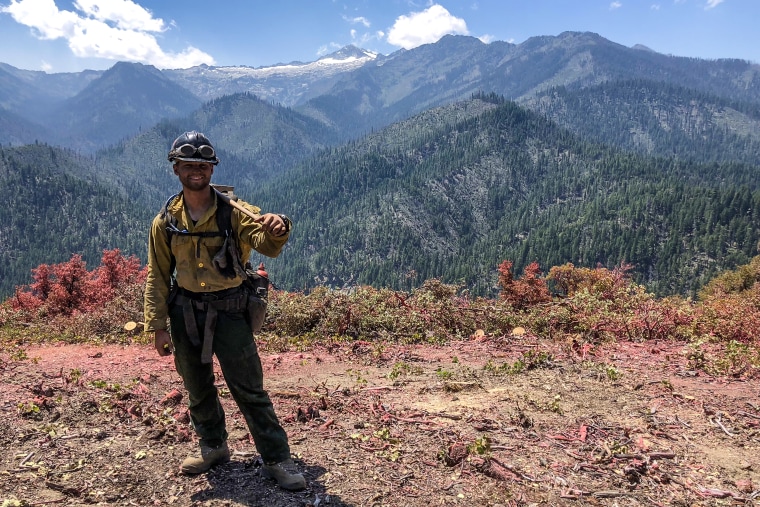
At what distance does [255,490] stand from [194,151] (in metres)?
3.46

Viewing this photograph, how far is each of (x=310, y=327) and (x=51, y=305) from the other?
1240 cm

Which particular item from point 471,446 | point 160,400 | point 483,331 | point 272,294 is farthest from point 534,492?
point 272,294

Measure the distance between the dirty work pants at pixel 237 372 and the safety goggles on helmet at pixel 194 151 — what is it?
5.08 feet

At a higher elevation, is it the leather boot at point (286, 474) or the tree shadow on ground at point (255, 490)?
the leather boot at point (286, 474)

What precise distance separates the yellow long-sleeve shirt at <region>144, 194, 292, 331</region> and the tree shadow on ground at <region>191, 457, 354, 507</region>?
1.74 metres

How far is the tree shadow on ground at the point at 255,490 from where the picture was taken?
4.28m

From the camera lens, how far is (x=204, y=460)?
15.5 feet

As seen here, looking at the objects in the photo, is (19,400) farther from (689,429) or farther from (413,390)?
(689,429)

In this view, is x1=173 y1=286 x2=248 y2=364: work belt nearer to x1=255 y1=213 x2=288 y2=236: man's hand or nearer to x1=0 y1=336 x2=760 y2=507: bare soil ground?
x1=255 y1=213 x2=288 y2=236: man's hand

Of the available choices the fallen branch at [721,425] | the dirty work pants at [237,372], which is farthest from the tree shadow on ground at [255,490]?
the fallen branch at [721,425]

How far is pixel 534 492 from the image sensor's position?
4535mm

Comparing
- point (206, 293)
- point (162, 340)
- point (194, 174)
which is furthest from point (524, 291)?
point (194, 174)

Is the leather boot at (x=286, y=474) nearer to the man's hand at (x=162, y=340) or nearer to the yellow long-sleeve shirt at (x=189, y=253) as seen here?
the man's hand at (x=162, y=340)

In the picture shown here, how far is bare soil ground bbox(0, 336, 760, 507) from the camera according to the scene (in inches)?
176
